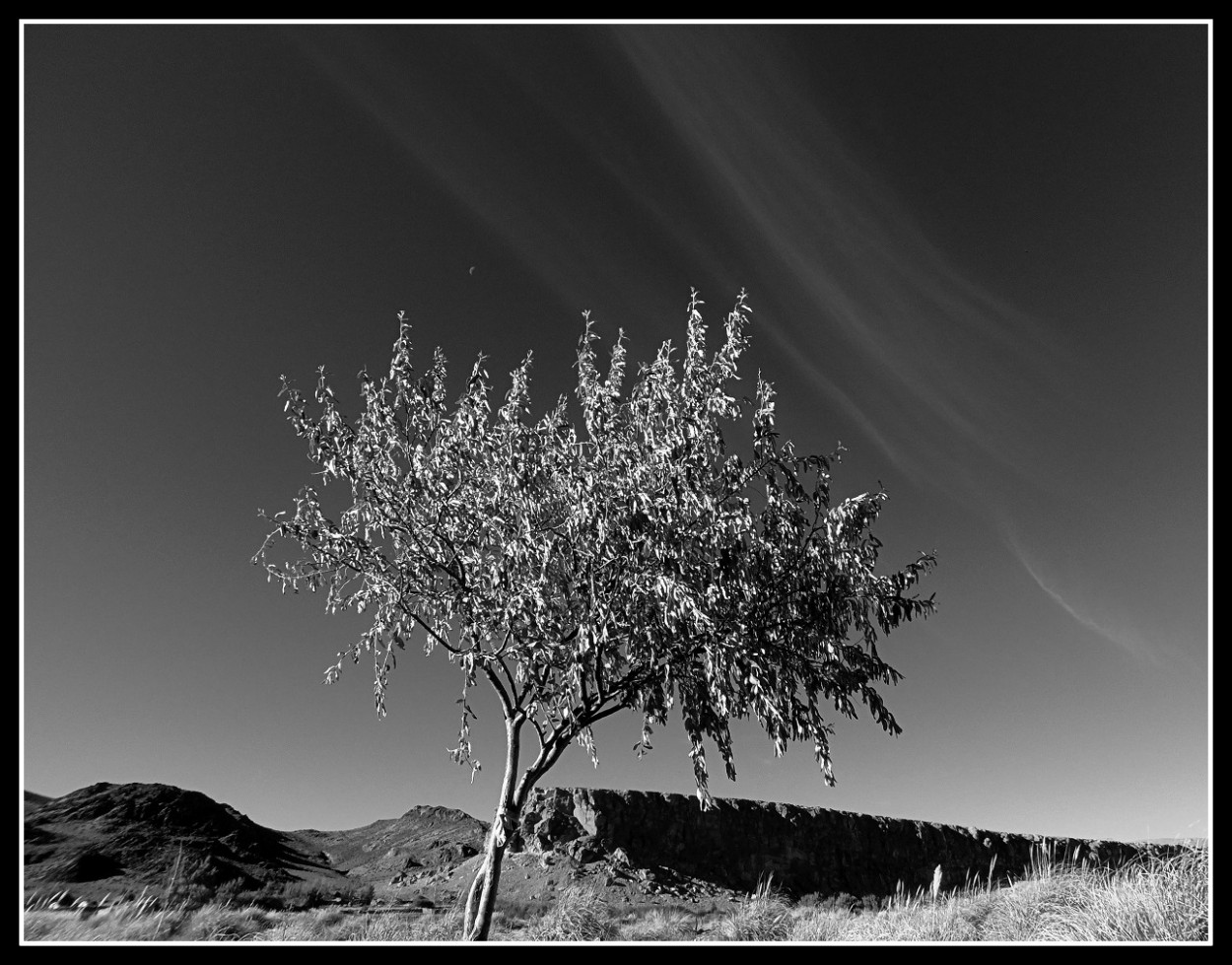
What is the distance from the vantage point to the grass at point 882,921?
243 inches

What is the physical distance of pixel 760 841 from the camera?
191 ft

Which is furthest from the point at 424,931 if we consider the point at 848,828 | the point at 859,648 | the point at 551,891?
the point at 848,828

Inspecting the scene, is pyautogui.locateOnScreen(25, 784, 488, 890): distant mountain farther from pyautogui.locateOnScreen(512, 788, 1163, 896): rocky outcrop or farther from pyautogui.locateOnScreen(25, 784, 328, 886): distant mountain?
pyautogui.locateOnScreen(512, 788, 1163, 896): rocky outcrop

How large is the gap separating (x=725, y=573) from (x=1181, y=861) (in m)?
6.05

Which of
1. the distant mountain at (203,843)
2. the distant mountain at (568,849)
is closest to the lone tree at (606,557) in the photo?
the distant mountain at (568,849)

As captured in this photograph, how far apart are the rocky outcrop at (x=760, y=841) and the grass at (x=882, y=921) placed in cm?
3502

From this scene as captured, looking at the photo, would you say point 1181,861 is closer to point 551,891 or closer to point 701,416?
point 701,416

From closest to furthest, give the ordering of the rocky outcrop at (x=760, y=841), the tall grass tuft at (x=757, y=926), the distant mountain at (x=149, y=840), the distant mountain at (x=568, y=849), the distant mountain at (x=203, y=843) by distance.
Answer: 1. the tall grass tuft at (x=757, y=926)
2. the distant mountain at (x=568, y=849)
3. the distant mountain at (x=149, y=840)
4. the distant mountain at (x=203, y=843)
5. the rocky outcrop at (x=760, y=841)

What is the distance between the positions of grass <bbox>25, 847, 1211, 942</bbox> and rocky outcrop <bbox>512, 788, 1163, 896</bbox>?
35.0m

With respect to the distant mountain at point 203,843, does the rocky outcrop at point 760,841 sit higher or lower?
higher

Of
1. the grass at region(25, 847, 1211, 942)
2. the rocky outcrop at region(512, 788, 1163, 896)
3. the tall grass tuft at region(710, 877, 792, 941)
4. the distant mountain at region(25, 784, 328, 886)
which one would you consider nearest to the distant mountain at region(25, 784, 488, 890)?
the distant mountain at region(25, 784, 328, 886)

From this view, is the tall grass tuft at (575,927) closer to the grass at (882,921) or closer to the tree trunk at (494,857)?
the grass at (882,921)

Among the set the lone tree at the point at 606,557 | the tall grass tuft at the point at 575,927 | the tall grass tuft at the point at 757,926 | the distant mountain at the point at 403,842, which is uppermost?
the lone tree at the point at 606,557

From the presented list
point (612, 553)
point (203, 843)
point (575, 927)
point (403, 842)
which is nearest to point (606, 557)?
point (612, 553)
